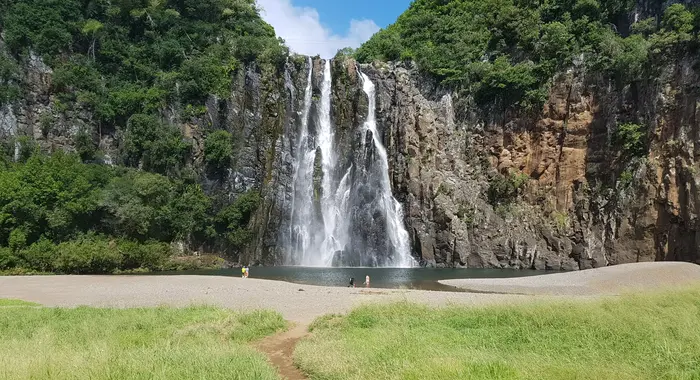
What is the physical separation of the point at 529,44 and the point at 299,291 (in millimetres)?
38148

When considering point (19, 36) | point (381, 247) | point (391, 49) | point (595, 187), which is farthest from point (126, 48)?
point (595, 187)

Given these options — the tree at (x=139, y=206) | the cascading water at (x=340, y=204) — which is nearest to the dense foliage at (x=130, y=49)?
the cascading water at (x=340, y=204)

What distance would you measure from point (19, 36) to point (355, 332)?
167ft

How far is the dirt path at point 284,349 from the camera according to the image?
9477 mm

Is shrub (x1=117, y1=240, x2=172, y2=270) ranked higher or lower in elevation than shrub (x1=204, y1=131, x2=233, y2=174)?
lower

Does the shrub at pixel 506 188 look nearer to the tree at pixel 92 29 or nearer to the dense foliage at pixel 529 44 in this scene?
the dense foliage at pixel 529 44

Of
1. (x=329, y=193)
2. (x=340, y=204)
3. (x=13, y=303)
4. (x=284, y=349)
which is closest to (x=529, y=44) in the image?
(x=340, y=204)

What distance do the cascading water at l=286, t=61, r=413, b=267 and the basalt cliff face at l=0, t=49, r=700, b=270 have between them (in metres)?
0.46

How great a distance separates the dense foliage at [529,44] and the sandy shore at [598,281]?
67.9 ft

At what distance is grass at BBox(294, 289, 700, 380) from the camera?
769cm

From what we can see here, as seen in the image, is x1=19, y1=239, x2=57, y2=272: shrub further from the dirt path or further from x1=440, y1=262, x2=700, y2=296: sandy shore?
the dirt path

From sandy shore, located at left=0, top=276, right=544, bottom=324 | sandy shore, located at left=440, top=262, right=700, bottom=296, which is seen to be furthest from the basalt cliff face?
sandy shore, located at left=0, top=276, right=544, bottom=324

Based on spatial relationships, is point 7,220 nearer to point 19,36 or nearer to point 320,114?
point 19,36

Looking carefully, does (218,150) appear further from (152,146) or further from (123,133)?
(123,133)
